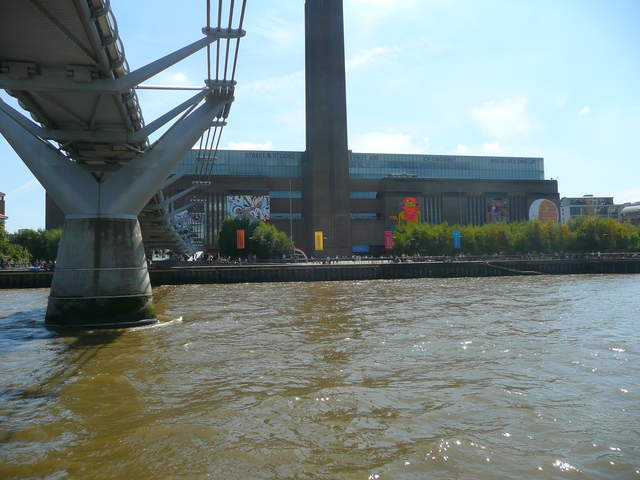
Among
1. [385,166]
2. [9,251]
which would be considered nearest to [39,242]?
[9,251]

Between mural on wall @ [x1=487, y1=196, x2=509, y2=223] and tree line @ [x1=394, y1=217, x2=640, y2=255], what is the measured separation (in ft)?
68.8

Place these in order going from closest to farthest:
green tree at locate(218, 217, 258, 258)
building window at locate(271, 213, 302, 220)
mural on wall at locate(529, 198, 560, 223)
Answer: green tree at locate(218, 217, 258, 258) → mural on wall at locate(529, 198, 560, 223) → building window at locate(271, 213, 302, 220)

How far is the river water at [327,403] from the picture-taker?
274 inches

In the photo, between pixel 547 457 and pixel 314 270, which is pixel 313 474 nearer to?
pixel 547 457

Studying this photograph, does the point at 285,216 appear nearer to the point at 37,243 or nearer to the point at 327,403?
the point at 37,243

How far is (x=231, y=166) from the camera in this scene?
10725cm

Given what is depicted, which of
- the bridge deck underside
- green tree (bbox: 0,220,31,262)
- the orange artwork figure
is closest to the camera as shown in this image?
the bridge deck underside

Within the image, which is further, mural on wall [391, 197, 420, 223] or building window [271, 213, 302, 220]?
building window [271, 213, 302, 220]

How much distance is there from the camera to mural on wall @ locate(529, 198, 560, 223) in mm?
92938

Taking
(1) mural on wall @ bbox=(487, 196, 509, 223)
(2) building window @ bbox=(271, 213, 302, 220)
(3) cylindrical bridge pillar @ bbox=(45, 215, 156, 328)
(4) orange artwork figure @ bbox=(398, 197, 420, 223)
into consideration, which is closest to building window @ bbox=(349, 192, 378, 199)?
(4) orange artwork figure @ bbox=(398, 197, 420, 223)

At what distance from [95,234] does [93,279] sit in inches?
69.2

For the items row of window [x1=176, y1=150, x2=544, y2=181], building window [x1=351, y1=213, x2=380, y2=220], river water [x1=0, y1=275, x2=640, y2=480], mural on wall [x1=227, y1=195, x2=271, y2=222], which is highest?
row of window [x1=176, y1=150, x2=544, y2=181]

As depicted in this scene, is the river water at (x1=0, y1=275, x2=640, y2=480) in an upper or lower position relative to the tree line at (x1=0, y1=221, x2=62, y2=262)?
lower

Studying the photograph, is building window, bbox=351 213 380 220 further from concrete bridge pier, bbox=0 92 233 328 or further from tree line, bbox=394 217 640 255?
concrete bridge pier, bbox=0 92 233 328
